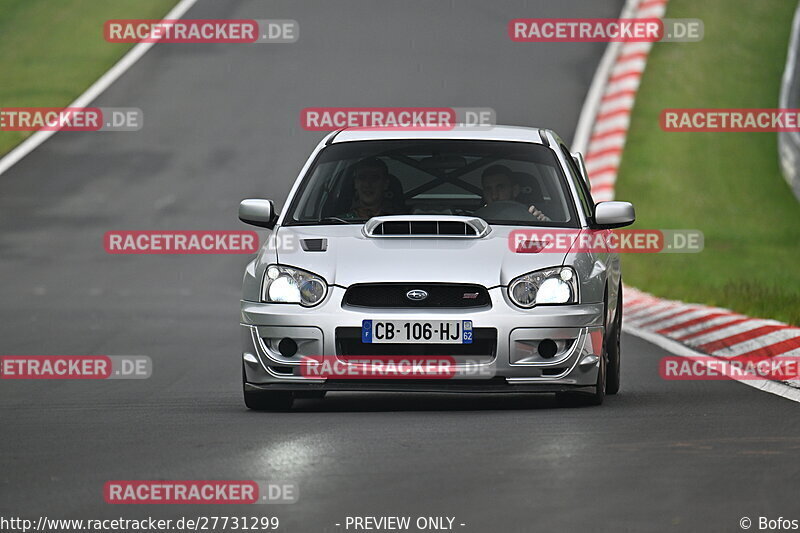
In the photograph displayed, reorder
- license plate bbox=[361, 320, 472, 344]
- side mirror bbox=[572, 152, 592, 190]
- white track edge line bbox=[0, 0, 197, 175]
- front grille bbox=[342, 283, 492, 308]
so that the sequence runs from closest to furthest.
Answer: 1. license plate bbox=[361, 320, 472, 344]
2. front grille bbox=[342, 283, 492, 308]
3. side mirror bbox=[572, 152, 592, 190]
4. white track edge line bbox=[0, 0, 197, 175]

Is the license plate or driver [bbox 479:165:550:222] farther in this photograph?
driver [bbox 479:165:550:222]

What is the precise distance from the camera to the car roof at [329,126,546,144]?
11.1m

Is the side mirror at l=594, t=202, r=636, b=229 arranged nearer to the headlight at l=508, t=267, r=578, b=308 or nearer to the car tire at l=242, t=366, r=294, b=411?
the headlight at l=508, t=267, r=578, b=308

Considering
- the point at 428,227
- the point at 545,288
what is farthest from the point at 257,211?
the point at 545,288

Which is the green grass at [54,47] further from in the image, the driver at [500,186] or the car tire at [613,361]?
the car tire at [613,361]

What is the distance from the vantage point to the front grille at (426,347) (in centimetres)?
959

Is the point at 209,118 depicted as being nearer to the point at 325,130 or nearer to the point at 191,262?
the point at 325,130

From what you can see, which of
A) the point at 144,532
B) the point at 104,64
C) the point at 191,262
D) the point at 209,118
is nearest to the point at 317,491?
the point at 144,532

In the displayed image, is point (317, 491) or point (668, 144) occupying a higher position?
point (668, 144)

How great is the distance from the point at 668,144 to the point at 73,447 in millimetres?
21244

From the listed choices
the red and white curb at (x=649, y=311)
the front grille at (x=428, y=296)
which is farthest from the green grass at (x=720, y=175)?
the front grille at (x=428, y=296)

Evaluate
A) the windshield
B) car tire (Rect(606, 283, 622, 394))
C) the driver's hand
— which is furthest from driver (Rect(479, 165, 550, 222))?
car tire (Rect(606, 283, 622, 394))

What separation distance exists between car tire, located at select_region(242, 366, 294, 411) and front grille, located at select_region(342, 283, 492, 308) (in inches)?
29.0

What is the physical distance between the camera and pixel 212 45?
114ft
